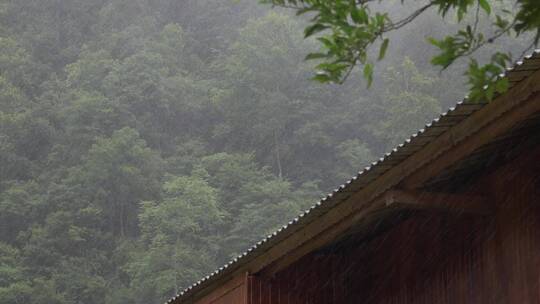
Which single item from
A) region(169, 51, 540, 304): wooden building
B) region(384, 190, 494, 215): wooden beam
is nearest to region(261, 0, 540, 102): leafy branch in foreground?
region(169, 51, 540, 304): wooden building

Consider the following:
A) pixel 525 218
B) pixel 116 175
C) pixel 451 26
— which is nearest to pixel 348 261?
pixel 525 218

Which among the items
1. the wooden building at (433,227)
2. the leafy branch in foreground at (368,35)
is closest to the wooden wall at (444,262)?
the wooden building at (433,227)

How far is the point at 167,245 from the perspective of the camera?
40.6 metres

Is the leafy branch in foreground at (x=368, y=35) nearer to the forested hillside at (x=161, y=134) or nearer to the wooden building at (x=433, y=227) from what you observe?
the wooden building at (x=433, y=227)

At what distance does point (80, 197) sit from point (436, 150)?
4073cm

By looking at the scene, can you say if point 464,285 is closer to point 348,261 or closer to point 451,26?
point 348,261

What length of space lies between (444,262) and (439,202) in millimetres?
976

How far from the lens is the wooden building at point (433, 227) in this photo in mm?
6352

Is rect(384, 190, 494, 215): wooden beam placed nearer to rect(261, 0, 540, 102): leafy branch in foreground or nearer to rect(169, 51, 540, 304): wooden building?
rect(169, 51, 540, 304): wooden building

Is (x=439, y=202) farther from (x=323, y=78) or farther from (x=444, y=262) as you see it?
(x=323, y=78)

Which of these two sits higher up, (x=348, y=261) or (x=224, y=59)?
(x=224, y=59)

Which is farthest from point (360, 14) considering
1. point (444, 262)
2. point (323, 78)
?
point (444, 262)

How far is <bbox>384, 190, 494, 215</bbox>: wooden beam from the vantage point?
700 centimetres

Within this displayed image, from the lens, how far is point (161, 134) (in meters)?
52.5
